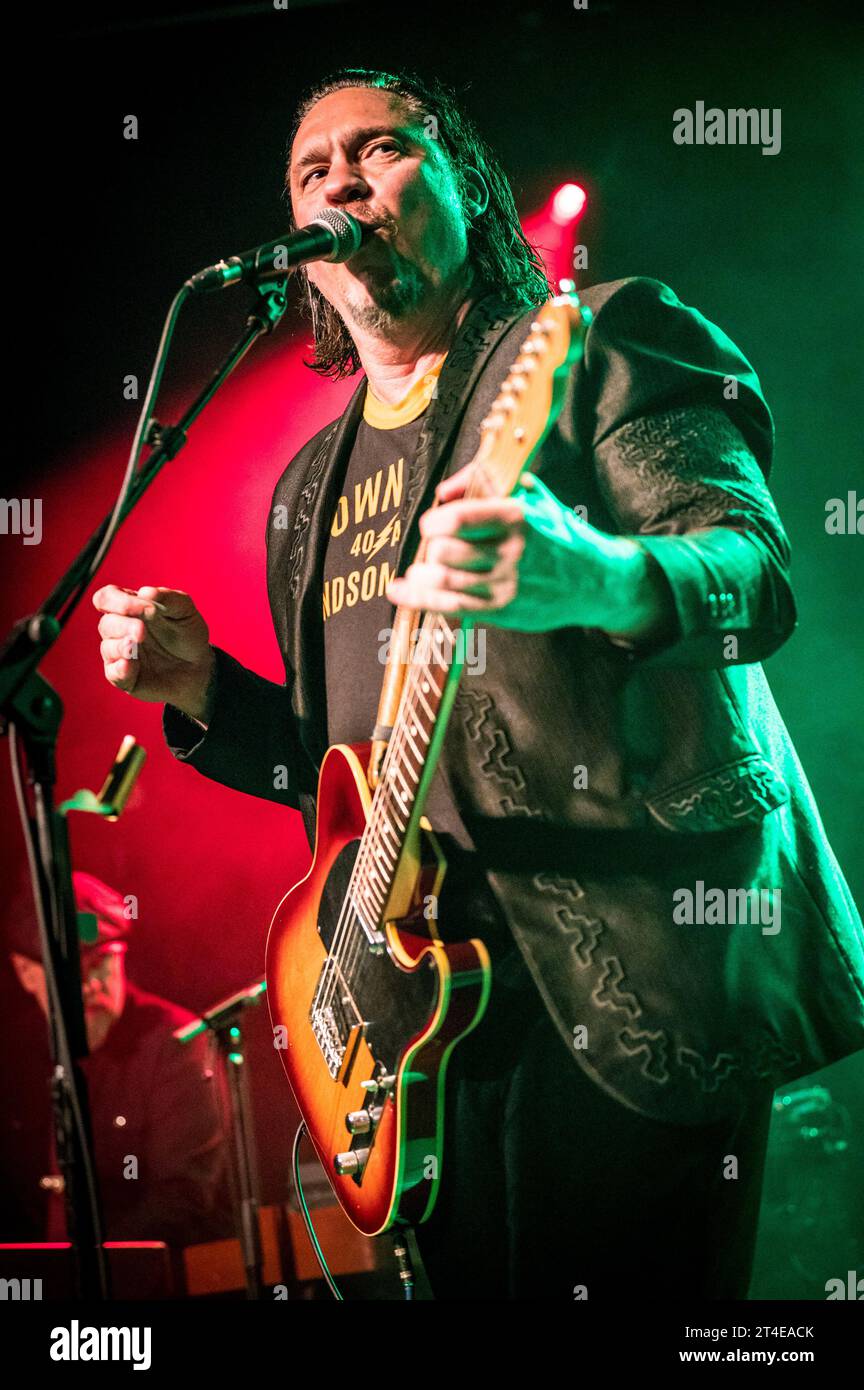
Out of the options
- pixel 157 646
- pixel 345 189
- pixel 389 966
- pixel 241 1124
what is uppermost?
pixel 345 189

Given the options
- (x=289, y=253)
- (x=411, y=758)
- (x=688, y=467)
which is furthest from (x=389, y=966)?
(x=289, y=253)

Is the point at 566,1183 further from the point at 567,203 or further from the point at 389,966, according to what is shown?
the point at 567,203

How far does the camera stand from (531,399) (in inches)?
45.9

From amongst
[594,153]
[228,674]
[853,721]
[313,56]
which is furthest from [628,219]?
[228,674]

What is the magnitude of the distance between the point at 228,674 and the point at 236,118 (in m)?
1.62

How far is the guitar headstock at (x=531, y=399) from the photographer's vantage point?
44.2 inches

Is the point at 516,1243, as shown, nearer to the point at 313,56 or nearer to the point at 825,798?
the point at 825,798

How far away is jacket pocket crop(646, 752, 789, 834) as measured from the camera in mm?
1425

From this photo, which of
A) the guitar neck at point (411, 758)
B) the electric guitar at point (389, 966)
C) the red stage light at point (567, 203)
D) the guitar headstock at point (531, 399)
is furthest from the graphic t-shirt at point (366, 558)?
the red stage light at point (567, 203)

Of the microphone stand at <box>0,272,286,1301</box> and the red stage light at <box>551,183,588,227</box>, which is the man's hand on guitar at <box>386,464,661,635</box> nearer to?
the microphone stand at <box>0,272,286,1301</box>

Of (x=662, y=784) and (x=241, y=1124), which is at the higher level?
(x=662, y=784)

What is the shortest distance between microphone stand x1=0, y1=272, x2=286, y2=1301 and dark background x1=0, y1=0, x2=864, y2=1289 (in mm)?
1618

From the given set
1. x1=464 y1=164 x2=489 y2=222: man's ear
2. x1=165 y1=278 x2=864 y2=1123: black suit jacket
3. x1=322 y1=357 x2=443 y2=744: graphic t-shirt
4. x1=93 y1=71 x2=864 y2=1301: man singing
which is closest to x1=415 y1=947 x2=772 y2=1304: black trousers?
x1=93 y1=71 x2=864 y2=1301: man singing

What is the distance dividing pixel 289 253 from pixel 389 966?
40.3 inches
